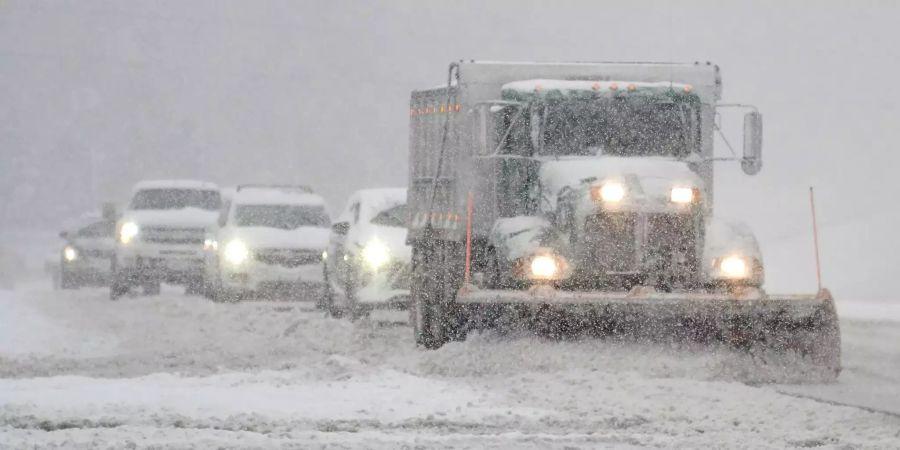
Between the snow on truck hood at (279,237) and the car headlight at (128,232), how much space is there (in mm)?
3185

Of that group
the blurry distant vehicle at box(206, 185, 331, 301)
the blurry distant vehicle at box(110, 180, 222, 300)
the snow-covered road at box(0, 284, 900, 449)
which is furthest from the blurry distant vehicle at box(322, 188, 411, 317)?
the blurry distant vehicle at box(110, 180, 222, 300)

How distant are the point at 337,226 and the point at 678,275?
7534 mm

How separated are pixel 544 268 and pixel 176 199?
50.0 ft

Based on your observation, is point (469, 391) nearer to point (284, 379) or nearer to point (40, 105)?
point (284, 379)

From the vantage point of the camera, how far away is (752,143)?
574 inches

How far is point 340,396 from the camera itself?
11219 mm

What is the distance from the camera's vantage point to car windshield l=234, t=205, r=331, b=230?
77.8ft

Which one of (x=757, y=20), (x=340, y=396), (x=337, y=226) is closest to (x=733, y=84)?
(x=757, y=20)

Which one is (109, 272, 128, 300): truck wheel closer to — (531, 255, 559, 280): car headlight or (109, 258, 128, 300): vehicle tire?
(109, 258, 128, 300): vehicle tire

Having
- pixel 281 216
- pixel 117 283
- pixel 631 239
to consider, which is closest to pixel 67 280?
pixel 117 283

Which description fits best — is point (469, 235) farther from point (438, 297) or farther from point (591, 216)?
point (438, 297)

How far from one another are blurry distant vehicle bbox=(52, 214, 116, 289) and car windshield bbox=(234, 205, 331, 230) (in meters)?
6.89

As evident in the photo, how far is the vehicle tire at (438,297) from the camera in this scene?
571 inches

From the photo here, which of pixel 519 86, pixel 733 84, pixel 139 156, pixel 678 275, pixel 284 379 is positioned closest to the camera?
pixel 284 379
